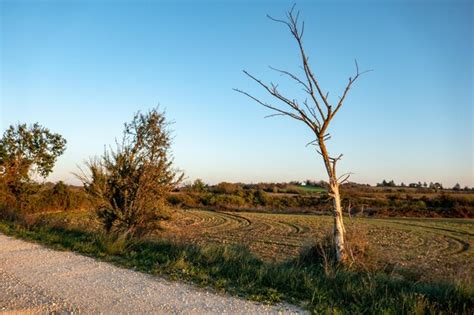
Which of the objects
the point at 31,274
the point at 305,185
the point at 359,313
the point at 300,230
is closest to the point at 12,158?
the point at 300,230

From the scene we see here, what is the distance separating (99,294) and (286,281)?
3.09 metres

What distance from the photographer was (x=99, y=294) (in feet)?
19.1

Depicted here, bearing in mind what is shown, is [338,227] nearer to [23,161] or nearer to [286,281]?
[286,281]

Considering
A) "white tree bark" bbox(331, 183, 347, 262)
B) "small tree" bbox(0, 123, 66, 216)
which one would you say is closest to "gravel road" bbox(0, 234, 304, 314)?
"white tree bark" bbox(331, 183, 347, 262)

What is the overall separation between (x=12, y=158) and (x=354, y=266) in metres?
25.2

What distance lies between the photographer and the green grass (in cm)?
554

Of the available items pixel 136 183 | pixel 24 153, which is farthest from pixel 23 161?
pixel 136 183

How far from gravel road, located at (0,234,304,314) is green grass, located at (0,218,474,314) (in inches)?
17.1

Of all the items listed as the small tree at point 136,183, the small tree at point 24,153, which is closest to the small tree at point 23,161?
the small tree at point 24,153

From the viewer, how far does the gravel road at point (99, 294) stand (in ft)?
17.1

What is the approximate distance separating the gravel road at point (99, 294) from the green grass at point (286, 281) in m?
0.43

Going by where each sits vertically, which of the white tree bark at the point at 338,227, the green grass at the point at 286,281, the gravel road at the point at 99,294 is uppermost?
the white tree bark at the point at 338,227

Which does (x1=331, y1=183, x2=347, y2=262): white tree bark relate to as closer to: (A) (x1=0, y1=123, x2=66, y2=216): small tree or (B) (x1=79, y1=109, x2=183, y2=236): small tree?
(B) (x1=79, y1=109, x2=183, y2=236): small tree

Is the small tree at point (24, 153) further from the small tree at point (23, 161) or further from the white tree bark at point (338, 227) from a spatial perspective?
the white tree bark at point (338, 227)
